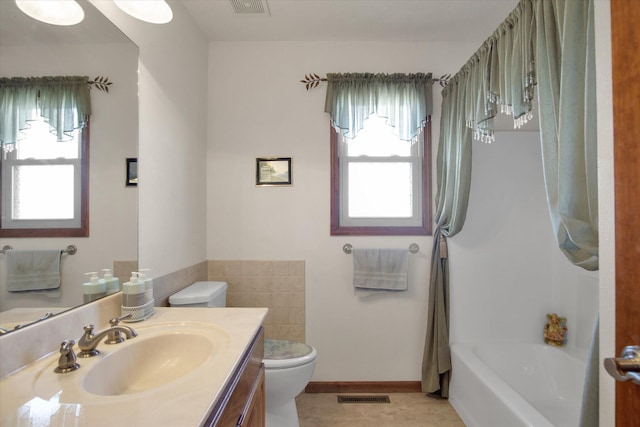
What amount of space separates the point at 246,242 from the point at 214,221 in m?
0.28

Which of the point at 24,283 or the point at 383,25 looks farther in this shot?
the point at 383,25

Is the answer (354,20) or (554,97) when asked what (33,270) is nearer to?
(554,97)

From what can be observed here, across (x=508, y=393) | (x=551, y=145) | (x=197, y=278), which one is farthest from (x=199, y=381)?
(x=508, y=393)

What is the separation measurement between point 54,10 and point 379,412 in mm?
2492

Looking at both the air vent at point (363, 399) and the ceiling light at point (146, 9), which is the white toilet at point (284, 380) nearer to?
the air vent at point (363, 399)

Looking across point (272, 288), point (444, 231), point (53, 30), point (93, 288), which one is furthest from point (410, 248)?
point (53, 30)

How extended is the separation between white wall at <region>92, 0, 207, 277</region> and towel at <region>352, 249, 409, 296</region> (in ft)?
3.72

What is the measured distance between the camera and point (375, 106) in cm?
213

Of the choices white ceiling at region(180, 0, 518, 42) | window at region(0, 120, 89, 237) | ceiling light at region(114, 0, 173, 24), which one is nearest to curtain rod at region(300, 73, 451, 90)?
white ceiling at region(180, 0, 518, 42)

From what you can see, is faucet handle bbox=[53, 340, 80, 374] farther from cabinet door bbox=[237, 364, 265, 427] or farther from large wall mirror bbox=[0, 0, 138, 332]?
cabinet door bbox=[237, 364, 265, 427]

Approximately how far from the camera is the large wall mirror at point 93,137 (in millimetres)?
851

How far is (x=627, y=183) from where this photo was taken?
58 centimetres

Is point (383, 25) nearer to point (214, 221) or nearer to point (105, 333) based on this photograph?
point (214, 221)

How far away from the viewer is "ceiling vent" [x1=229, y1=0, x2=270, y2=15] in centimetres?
180
